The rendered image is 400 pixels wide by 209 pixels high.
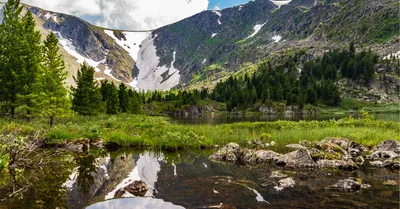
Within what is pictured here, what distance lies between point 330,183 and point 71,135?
24666mm

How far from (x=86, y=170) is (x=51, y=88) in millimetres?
29657

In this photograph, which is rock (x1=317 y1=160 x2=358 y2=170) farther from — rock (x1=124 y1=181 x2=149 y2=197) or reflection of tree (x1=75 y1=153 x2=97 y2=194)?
reflection of tree (x1=75 y1=153 x2=97 y2=194)

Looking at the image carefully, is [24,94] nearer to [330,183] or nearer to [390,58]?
[330,183]

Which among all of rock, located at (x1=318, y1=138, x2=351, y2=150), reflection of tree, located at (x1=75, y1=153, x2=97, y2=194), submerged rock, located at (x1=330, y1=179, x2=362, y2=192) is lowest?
reflection of tree, located at (x1=75, y1=153, x2=97, y2=194)

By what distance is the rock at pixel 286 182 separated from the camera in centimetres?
1411

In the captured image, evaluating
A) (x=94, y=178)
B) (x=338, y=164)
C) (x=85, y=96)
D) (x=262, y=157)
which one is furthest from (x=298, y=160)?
(x=85, y=96)

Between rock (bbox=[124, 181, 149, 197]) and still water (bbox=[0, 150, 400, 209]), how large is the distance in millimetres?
356

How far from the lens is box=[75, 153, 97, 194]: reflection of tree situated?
14101mm

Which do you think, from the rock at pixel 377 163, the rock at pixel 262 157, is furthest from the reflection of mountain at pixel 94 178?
the rock at pixel 377 163

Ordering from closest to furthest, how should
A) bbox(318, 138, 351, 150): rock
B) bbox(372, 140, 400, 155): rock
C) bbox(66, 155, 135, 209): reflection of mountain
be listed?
bbox(66, 155, 135, 209): reflection of mountain, bbox(372, 140, 400, 155): rock, bbox(318, 138, 351, 150): rock

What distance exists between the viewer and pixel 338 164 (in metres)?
18.6

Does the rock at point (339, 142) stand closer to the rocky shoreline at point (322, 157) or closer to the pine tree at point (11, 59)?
the rocky shoreline at point (322, 157)

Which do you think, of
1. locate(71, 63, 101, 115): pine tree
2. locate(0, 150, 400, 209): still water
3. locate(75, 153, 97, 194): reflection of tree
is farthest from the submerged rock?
locate(71, 63, 101, 115): pine tree

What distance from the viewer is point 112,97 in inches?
3290
